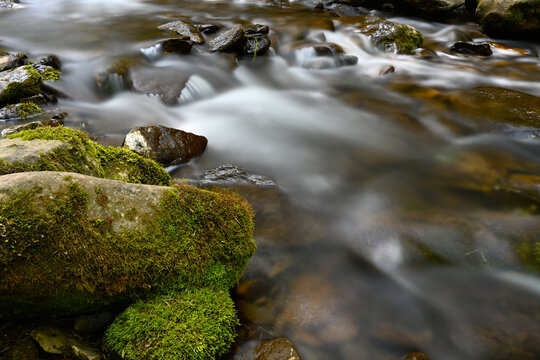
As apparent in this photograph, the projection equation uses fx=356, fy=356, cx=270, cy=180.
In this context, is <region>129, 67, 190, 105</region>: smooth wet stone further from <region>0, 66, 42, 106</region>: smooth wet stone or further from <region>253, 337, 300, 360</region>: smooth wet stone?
<region>253, 337, 300, 360</region>: smooth wet stone

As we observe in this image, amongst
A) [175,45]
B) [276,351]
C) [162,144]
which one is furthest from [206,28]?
[276,351]

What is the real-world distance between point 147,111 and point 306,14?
8586 millimetres

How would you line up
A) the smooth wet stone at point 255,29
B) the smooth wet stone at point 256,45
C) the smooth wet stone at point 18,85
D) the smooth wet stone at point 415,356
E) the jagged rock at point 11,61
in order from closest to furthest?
the smooth wet stone at point 415,356, the smooth wet stone at point 18,85, the jagged rock at point 11,61, the smooth wet stone at point 256,45, the smooth wet stone at point 255,29

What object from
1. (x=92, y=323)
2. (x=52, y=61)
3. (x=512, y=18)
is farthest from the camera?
(x=512, y=18)

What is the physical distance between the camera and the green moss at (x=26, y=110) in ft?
20.6

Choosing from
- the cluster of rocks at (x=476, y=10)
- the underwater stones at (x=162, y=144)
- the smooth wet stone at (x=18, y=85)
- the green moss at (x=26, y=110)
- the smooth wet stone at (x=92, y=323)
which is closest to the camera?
the smooth wet stone at (x=92, y=323)

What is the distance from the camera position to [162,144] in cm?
516

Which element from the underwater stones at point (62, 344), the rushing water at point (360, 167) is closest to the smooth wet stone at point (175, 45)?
the rushing water at point (360, 167)

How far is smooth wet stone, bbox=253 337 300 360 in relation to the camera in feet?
8.81

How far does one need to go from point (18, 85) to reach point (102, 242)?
5.88 metres

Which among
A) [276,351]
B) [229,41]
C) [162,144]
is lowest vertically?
[276,351]

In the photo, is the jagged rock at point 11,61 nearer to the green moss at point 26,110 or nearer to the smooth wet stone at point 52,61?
the smooth wet stone at point 52,61

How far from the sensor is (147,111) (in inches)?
278

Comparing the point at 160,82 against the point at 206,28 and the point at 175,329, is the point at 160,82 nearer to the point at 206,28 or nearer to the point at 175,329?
the point at 206,28
